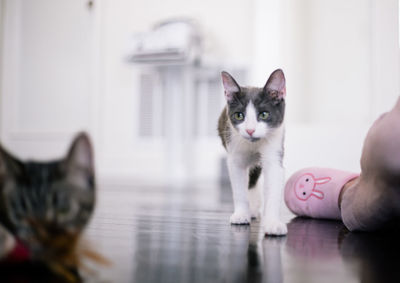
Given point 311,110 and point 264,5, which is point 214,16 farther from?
point 311,110

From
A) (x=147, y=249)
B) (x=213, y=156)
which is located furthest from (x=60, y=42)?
(x=147, y=249)

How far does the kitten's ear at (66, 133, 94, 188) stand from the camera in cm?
50

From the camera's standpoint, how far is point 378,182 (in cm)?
70

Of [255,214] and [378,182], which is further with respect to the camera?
[255,214]

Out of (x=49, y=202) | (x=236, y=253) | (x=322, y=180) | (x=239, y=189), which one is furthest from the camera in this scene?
(x=322, y=180)

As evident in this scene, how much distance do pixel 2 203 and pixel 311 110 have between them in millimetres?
1289

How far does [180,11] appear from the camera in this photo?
12.9 ft

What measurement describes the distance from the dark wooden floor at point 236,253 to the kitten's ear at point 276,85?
0.97 feet

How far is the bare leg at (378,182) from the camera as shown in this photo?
2.09ft

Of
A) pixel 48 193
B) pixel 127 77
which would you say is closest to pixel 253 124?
pixel 48 193

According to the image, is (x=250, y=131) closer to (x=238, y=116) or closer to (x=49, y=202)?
(x=238, y=116)

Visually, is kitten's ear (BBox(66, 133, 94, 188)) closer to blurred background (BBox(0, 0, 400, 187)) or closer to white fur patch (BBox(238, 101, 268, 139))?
white fur patch (BBox(238, 101, 268, 139))

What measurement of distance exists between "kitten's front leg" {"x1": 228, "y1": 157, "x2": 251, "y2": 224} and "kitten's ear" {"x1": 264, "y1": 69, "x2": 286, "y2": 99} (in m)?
0.20

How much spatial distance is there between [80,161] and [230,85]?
1.35 ft
